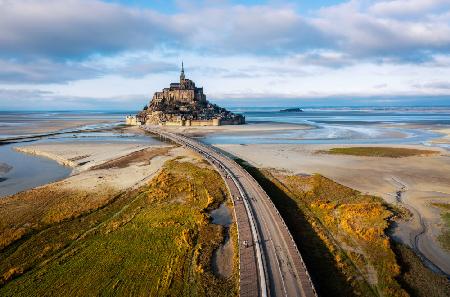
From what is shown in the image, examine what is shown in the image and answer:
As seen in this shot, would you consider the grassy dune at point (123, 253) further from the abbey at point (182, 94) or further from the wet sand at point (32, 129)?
the abbey at point (182, 94)

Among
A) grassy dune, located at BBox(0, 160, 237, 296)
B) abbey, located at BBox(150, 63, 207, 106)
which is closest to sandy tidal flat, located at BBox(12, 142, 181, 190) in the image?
grassy dune, located at BBox(0, 160, 237, 296)

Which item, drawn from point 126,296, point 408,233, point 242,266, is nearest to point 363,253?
point 408,233

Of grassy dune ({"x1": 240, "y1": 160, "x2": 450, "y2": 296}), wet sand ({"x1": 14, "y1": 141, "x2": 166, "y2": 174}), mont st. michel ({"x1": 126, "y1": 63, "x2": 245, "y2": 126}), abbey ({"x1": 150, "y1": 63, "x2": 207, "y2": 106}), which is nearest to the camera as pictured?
grassy dune ({"x1": 240, "y1": 160, "x2": 450, "y2": 296})

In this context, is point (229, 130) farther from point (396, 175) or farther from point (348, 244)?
point (348, 244)

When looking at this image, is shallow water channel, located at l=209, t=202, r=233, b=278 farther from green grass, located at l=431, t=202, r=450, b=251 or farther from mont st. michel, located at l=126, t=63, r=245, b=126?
mont st. michel, located at l=126, t=63, r=245, b=126

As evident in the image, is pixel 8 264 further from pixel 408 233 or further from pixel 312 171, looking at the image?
pixel 312 171

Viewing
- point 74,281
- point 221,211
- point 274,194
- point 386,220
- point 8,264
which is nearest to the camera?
point 74,281

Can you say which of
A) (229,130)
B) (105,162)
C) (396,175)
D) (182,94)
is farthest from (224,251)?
(182,94)
